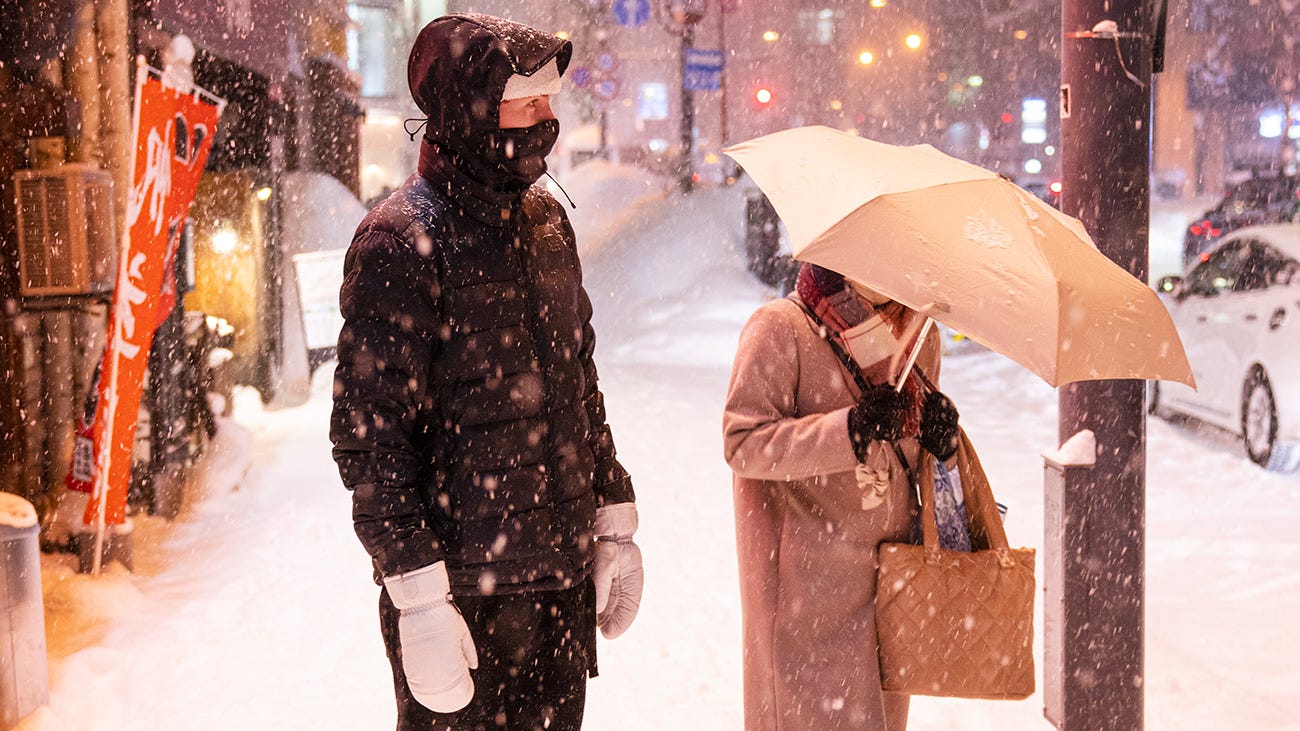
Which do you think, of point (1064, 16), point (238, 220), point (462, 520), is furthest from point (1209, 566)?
point (238, 220)

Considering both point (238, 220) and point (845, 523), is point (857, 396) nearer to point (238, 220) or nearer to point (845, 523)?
point (845, 523)

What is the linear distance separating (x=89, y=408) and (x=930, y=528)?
19.4 feet

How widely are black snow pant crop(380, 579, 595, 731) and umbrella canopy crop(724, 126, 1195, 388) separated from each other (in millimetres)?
1070

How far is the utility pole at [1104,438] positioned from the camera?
143 inches

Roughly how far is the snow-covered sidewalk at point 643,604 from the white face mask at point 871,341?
2.17 metres

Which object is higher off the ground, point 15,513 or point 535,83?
point 535,83

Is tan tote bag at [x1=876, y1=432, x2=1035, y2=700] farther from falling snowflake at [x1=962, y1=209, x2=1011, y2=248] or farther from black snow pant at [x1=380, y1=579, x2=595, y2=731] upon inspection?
black snow pant at [x1=380, y1=579, x2=595, y2=731]

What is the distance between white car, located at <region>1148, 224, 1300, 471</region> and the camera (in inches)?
328

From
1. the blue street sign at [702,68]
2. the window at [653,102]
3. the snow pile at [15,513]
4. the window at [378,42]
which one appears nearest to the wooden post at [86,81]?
the snow pile at [15,513]

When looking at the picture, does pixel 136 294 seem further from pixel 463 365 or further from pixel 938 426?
pixel 938 426

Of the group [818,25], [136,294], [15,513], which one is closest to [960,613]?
[15,513]

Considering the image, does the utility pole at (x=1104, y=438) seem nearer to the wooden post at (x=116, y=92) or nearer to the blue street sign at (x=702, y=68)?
the wooden post at (x=116, y=92)

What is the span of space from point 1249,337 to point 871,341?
708cm

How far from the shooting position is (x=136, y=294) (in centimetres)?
629
